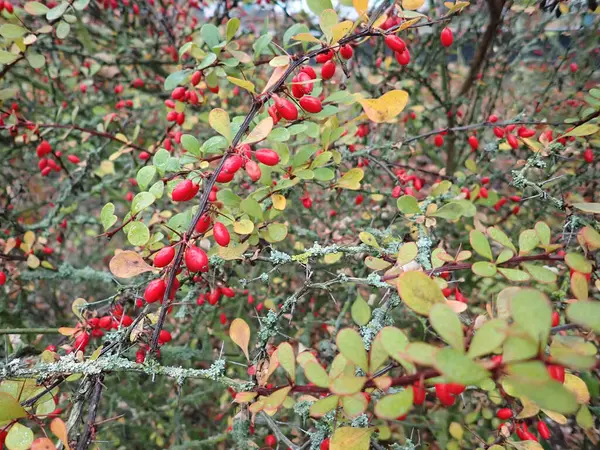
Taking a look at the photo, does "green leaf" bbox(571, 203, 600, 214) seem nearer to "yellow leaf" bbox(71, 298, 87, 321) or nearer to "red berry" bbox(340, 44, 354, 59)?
"red berry" bbox(340, 44, 354, 59)

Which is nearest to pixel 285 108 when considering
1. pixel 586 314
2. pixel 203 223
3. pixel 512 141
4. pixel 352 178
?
pixel 203 223

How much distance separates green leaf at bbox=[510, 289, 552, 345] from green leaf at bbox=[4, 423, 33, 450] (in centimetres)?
82

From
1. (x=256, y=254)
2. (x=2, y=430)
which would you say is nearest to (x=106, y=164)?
(x=256, y=254)

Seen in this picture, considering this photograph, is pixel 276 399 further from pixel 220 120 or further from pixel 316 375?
pixel 220 120

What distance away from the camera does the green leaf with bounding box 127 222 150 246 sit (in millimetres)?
917

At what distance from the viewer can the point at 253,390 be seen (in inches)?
30.9

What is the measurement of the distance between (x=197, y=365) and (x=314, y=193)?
1.22 metres

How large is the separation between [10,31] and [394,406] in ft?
5.48

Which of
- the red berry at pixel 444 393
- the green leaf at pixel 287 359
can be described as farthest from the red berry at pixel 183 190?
the red berry at pixel 444 393

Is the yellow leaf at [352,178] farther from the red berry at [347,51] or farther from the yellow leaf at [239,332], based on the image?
the yellow leaf at [239,332]

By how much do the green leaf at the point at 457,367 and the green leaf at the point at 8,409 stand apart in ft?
2.38

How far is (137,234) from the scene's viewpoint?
923 millimetres

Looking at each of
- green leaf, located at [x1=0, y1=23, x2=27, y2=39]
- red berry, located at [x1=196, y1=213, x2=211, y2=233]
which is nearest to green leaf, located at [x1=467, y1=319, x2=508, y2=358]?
red berry, located at [x1=196, y1=213, x2=211, y2=233]

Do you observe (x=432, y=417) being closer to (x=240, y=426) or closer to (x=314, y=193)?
(x=240, y=426)
